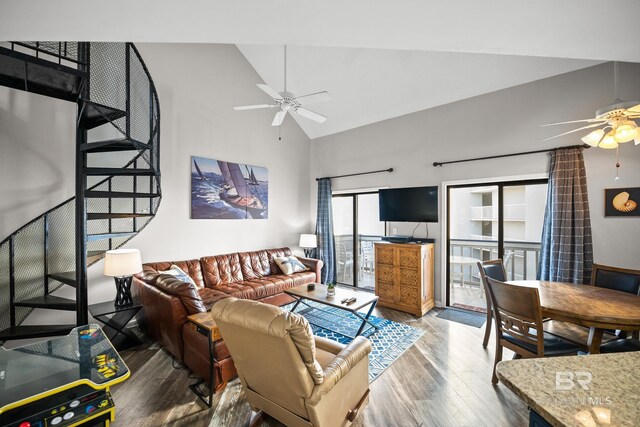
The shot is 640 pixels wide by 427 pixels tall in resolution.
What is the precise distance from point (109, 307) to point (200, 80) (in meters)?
3.60

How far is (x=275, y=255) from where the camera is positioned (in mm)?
5109

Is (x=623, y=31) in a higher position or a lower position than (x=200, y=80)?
lower

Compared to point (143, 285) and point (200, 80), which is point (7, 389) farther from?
point (200, 80)

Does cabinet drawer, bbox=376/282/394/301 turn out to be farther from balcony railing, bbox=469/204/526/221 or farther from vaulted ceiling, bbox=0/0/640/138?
vaulted ceiling, bbox=0/0/640/138

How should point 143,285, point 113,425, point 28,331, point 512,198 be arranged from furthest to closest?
point 512,198 → point 143,285 → point 28,331 → point 113,425

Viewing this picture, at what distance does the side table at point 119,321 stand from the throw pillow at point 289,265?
2194 millimetres

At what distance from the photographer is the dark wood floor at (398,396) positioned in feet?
6.55

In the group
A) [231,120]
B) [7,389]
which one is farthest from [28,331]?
[231,120]

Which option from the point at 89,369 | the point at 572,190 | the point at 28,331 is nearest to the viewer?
the point at 89,369

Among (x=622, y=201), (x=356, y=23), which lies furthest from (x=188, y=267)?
(x=622, y=201)

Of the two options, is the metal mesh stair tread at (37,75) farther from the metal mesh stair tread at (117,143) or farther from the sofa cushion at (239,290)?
the sofa cushion at (239,290)

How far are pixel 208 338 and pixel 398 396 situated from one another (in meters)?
1.65

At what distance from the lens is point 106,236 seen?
2.83 metres

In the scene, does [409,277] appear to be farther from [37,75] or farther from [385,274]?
[37,75]
